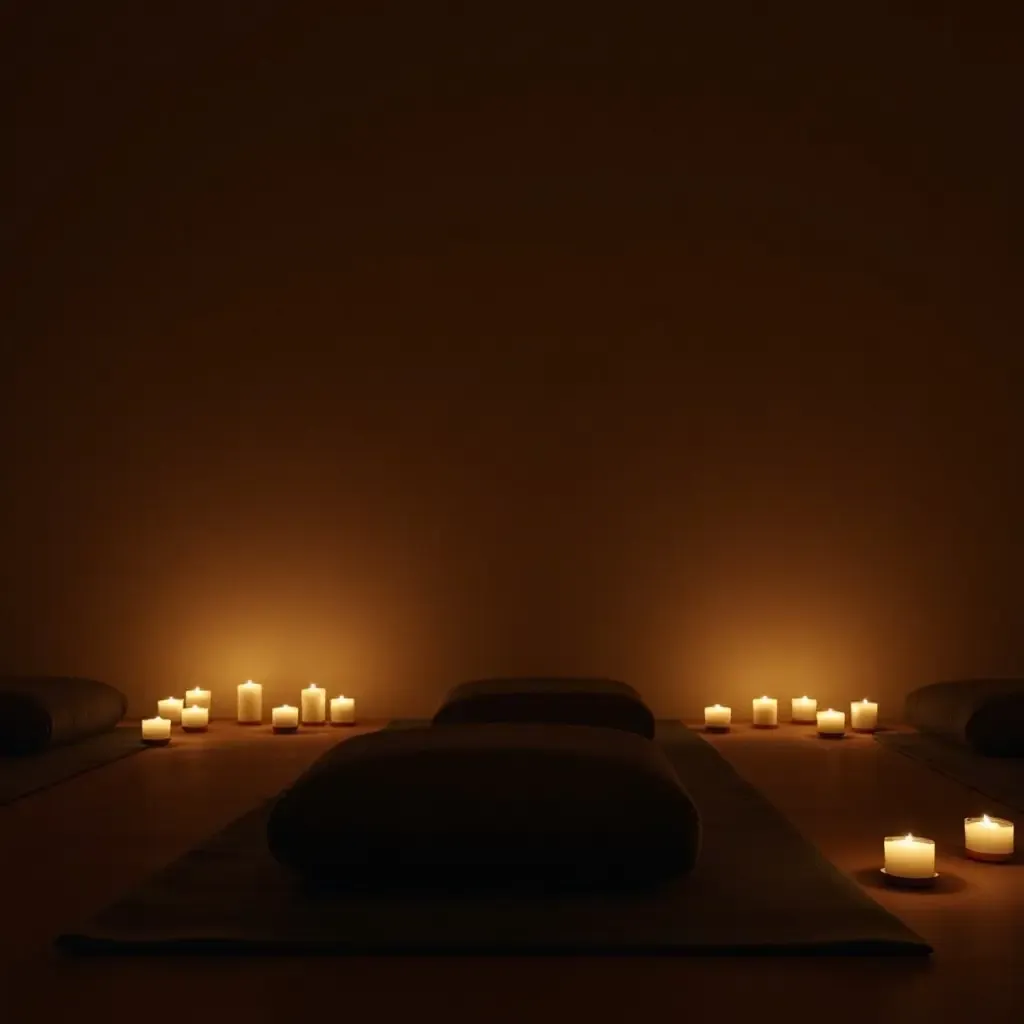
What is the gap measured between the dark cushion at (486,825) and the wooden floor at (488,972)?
156 millimetres

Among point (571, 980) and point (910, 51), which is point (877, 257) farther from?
point (571, 980)

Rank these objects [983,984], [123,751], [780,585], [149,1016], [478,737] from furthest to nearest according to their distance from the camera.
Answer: [780,585], [123,751], [478,737], [983,984], [149,1016]

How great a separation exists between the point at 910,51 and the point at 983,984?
12.6ft

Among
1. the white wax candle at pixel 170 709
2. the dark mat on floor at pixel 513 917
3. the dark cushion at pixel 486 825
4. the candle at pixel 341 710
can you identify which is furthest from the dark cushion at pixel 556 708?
the dark cushion at pixel 486 825

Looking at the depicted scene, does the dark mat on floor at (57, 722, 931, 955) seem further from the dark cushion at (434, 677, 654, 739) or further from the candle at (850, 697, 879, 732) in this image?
the candle at (850, 697, 879, 732)

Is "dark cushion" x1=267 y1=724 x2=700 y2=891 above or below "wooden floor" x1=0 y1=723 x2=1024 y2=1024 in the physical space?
above

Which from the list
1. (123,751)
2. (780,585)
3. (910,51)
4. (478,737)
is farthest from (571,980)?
(910,51)

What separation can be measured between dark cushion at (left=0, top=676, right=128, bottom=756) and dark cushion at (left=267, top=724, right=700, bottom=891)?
1.88 meters

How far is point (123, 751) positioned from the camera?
3.74m

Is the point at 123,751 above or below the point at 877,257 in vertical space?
below

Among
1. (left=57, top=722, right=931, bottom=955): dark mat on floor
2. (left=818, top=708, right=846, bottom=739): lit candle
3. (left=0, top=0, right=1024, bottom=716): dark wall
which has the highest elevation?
(left=0, top=0, right=1024, bottom=716): dark wall

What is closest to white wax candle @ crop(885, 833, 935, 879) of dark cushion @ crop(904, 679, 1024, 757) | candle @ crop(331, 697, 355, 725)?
dark cushion @ crop(904, 679, 1024, 757)

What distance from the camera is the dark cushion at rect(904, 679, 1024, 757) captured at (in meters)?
3.59

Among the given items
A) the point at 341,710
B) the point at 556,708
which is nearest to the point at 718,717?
the point at 556,708
